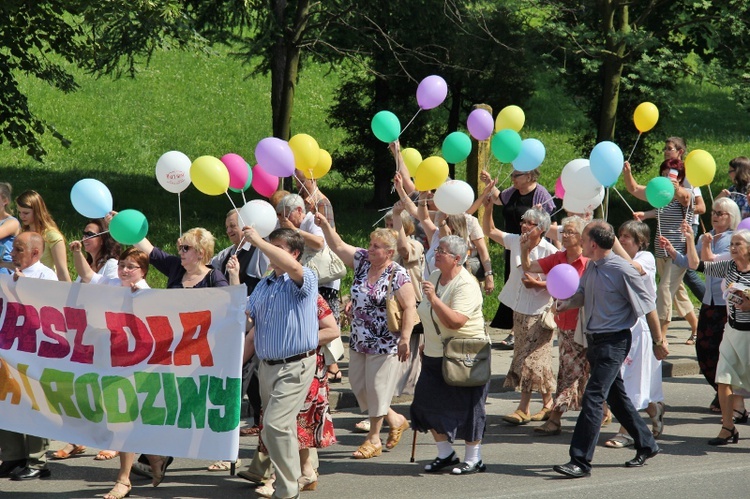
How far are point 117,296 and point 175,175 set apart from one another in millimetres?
1288

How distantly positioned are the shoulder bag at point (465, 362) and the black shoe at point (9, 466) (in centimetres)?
297

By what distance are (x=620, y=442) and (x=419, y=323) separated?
184cm

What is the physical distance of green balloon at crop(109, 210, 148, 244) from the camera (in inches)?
281

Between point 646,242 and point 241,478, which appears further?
point 646,242

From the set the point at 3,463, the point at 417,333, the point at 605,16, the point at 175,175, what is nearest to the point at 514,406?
the point at 417,333

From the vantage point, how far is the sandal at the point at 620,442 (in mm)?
8148

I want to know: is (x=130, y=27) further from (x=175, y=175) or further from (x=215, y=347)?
(x=215, y=347)

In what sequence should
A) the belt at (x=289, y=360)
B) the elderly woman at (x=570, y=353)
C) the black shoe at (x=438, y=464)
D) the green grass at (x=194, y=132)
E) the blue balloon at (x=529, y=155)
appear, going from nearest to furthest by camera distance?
the belt at (x=289, y=360)
the black shoe at (x=438, y=464)
the elderly woman at (x=570, y=353)
the blue balloon at (x=529, y=155)
the green grass at (x=194, y=132)

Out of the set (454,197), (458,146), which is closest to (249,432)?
(454,197)

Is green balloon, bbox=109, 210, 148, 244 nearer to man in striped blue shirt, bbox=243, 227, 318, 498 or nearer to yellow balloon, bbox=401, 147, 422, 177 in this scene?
man in striped blue shirt, bbox=243, 227, 318, 498

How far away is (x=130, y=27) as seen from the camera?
15.7 meters

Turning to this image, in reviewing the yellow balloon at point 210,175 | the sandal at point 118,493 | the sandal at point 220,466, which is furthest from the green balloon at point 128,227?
the sandal at point 220,466

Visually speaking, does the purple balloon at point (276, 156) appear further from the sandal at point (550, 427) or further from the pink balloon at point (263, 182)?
the sandal at point (550, 427)

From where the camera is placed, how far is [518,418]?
8.90m
